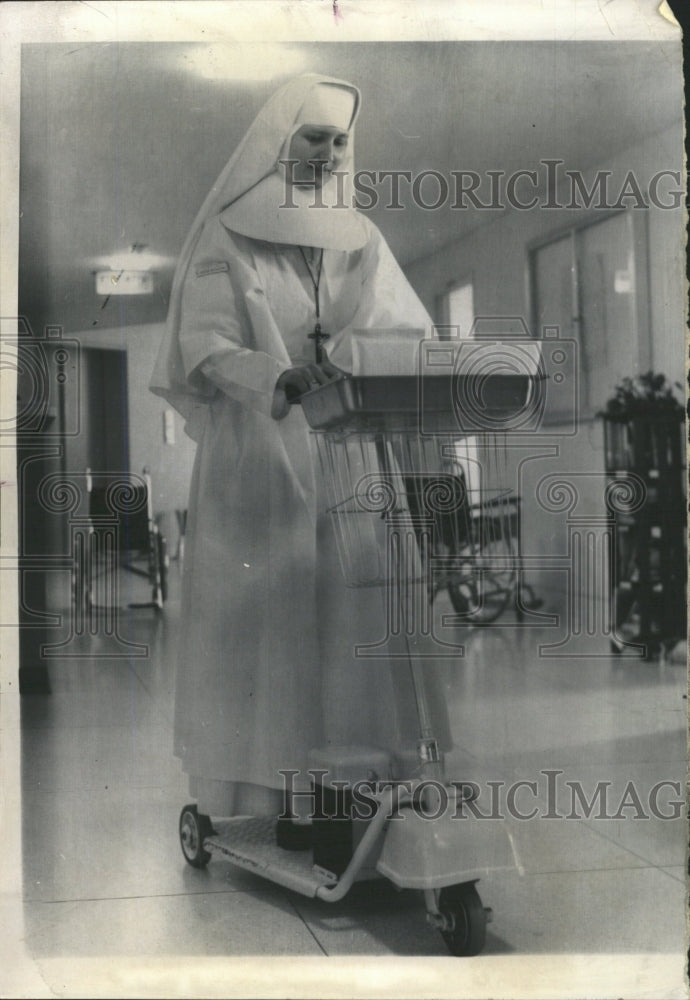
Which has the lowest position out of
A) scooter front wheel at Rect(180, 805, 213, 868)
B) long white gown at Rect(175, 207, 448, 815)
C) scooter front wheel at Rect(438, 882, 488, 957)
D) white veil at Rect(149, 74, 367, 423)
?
scooter front wheel at Rect(438, 882, 488, 957)

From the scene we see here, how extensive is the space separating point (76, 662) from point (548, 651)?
1.10 m

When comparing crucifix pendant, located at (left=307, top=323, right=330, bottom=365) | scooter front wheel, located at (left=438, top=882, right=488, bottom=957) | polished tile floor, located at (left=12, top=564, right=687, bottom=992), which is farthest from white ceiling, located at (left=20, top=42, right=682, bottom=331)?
scooter front wheel, located at (left=438, top=882, right=488, bottom=957)

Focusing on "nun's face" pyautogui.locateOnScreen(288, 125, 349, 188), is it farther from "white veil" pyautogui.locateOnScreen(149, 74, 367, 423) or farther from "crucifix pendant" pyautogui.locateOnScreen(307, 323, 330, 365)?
"crucifix pendant" pyautogui.locateOnScreen(307, 323, 330, 365)

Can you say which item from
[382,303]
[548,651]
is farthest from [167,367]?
[548,651]

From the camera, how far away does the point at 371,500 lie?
2564 mm

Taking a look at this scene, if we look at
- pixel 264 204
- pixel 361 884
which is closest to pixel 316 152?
pixel 264 204

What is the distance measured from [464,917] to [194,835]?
64cm

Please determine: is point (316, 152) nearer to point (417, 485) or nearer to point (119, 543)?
point (417, 485)

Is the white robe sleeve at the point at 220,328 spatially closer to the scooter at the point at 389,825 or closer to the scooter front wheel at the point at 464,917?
the scooter at the point at 389,825

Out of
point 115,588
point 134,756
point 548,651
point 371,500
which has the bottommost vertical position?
point 134,756

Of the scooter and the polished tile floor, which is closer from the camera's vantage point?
the scooter

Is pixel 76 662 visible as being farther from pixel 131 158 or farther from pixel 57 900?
pixel 131 158

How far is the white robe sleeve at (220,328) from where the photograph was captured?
2.56 meters

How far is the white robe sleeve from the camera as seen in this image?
8.39 ft
